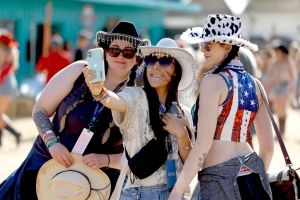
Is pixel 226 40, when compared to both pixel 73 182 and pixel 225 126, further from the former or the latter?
pixel 73 182

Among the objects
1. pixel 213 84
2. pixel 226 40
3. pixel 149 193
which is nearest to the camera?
pixel 213 84

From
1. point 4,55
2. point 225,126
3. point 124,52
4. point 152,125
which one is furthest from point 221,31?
point 4,55

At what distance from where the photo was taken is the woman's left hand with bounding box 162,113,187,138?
14.3ft

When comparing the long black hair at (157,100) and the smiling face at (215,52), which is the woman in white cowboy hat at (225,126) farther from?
the long black hair at (157,100)

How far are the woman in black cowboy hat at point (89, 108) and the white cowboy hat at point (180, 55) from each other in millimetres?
401

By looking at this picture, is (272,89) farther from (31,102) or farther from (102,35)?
(102,35)

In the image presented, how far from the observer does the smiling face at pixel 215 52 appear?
14.0 ft

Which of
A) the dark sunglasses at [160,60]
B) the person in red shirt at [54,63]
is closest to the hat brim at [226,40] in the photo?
the dark sunglasses at [160,60]

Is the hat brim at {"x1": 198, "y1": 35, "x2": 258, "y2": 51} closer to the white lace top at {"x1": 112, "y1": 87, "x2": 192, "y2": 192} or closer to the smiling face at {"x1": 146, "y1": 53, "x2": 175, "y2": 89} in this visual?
the smiling face at {"x1": 146, "y1": 53, "x2": 175, "y2": 89}

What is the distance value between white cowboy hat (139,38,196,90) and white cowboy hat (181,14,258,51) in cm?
20

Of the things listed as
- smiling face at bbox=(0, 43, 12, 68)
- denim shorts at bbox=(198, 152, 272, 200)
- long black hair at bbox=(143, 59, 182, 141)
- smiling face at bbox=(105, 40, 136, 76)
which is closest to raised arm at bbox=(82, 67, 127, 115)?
long black hair at bbox=(143, 59, 182, 141)

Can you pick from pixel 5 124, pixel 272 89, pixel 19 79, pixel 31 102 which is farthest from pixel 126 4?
pixel 5 124

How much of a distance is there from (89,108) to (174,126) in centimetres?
73

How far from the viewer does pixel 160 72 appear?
4465 mm
